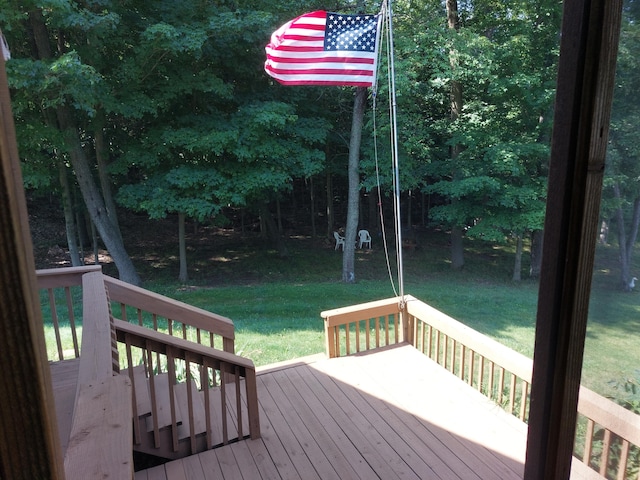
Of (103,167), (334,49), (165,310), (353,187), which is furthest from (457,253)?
(165,310)

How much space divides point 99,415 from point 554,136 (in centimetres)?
149

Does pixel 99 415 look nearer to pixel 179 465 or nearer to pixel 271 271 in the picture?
pixel 179 465

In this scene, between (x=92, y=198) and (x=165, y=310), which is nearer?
(x=165, y=310)

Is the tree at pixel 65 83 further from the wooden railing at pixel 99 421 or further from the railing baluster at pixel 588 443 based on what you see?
the railing baluster at pixel 588 443

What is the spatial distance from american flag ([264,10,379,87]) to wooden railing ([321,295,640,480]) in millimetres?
2295

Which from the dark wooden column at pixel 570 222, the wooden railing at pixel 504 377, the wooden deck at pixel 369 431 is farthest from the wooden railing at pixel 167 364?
the dark wooden column at pixel 570 222

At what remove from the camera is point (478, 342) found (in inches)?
144

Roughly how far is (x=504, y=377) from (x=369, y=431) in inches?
63.4

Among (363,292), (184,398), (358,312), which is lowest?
(363,292)

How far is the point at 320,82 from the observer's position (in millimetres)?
4590

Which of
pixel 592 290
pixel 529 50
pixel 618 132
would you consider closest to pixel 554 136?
pixel 618 132

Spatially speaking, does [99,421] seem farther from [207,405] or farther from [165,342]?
[207,405]

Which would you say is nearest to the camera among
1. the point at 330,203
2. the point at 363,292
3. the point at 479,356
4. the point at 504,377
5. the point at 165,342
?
the point at 165,342

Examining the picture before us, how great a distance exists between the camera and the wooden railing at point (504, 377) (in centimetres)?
83
